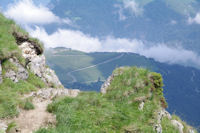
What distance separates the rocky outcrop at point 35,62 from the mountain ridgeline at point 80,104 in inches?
29.2

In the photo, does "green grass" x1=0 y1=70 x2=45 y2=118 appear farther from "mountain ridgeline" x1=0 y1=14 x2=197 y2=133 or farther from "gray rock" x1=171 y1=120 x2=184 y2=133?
"gray rock" x1=171 y1=120 x2=184 y2=133

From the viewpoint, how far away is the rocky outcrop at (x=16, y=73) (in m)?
16.3

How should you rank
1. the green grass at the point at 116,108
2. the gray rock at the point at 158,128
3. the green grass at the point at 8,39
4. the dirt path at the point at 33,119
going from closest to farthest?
the dirt path at the point at 33,119 < the green grass at the point at 116,108 < the gray rock at the point at 158,128 < the green grass at the point at 8,39

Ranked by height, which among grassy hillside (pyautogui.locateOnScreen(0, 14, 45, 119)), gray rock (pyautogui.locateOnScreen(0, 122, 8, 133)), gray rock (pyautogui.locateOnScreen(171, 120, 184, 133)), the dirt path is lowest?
gray rock (pyautogui.locateOnScreen(0, 122, 8, 133))

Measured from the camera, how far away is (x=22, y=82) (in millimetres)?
16734

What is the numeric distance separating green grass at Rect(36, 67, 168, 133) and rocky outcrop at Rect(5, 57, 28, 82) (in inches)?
223

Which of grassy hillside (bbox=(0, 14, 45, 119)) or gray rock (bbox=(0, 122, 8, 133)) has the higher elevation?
grassy hillside (bbox=(0, 14, 45, 119))

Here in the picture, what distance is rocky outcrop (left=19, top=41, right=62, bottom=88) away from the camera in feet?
67.7

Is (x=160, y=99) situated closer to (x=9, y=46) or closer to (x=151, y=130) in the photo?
(x=151, y=130)

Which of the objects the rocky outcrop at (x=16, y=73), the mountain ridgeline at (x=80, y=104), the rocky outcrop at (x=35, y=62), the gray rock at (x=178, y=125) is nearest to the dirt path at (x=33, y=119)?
the mountain ridgeline at (x=80, y=104)

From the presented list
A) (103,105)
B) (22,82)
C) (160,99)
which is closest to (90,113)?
(103,105)

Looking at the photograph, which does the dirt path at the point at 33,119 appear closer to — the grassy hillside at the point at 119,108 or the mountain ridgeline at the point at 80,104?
the mountain ridgeline at the point at 80,104

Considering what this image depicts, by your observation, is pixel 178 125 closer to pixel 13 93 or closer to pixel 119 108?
pixel 119 108

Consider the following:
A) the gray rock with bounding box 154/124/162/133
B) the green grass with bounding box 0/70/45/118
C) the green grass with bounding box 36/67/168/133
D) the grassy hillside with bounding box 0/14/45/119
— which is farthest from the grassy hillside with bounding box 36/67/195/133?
the grassy hillside with bounding box 0/14/45/119
